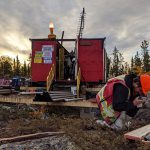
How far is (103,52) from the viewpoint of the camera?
15.7 m

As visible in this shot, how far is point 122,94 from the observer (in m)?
6.55

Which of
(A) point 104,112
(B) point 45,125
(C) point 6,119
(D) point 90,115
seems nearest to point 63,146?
(A) point 104,112

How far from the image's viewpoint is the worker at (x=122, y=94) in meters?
6.24

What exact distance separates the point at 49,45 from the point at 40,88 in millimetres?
2156

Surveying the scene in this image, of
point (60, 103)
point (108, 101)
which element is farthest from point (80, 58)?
point (108, 101)

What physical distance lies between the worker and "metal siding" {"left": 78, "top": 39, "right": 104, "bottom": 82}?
810cm

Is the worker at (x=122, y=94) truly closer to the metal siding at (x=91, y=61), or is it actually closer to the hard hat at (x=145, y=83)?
the hard hat at (x=145, y=83)

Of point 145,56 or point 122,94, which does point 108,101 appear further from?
point 145,56

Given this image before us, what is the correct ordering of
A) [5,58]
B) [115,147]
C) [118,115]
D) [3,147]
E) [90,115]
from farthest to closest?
1. [5,58]
2. [90,115]
3. [118,115]
4. [115,147]
5. [3,147]

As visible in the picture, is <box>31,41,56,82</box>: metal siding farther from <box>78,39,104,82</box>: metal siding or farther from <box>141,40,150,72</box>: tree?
<box>141,40,150,72</box>: tree

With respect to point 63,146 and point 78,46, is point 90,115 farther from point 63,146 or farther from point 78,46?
point 63,146

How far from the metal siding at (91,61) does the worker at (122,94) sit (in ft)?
26.6

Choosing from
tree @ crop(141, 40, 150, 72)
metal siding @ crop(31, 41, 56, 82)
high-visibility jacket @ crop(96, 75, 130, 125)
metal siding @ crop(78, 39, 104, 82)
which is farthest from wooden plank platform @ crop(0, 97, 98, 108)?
tree @ crop(141, 40, 150, 72)

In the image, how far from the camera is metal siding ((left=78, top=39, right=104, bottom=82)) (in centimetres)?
1561
